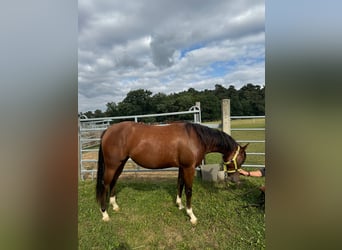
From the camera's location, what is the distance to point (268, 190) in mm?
373

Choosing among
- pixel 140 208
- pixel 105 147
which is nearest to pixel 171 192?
pixel 140 208

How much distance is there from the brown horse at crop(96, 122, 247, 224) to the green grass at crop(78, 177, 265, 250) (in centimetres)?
25

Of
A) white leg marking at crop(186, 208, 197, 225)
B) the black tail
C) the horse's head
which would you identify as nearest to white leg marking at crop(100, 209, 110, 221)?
the black tail

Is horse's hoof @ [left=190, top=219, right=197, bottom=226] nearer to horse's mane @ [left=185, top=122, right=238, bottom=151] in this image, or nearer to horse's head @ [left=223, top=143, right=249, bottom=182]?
horse's head @ [left=223, top=143, right=249, bottom=182]

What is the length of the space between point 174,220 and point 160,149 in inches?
35.6

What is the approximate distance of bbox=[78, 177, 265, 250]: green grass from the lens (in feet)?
7.14

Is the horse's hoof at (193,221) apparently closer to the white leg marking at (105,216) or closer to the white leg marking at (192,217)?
the white leg marking at (192,217)

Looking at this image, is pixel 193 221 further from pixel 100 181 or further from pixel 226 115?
pixel 226 115
